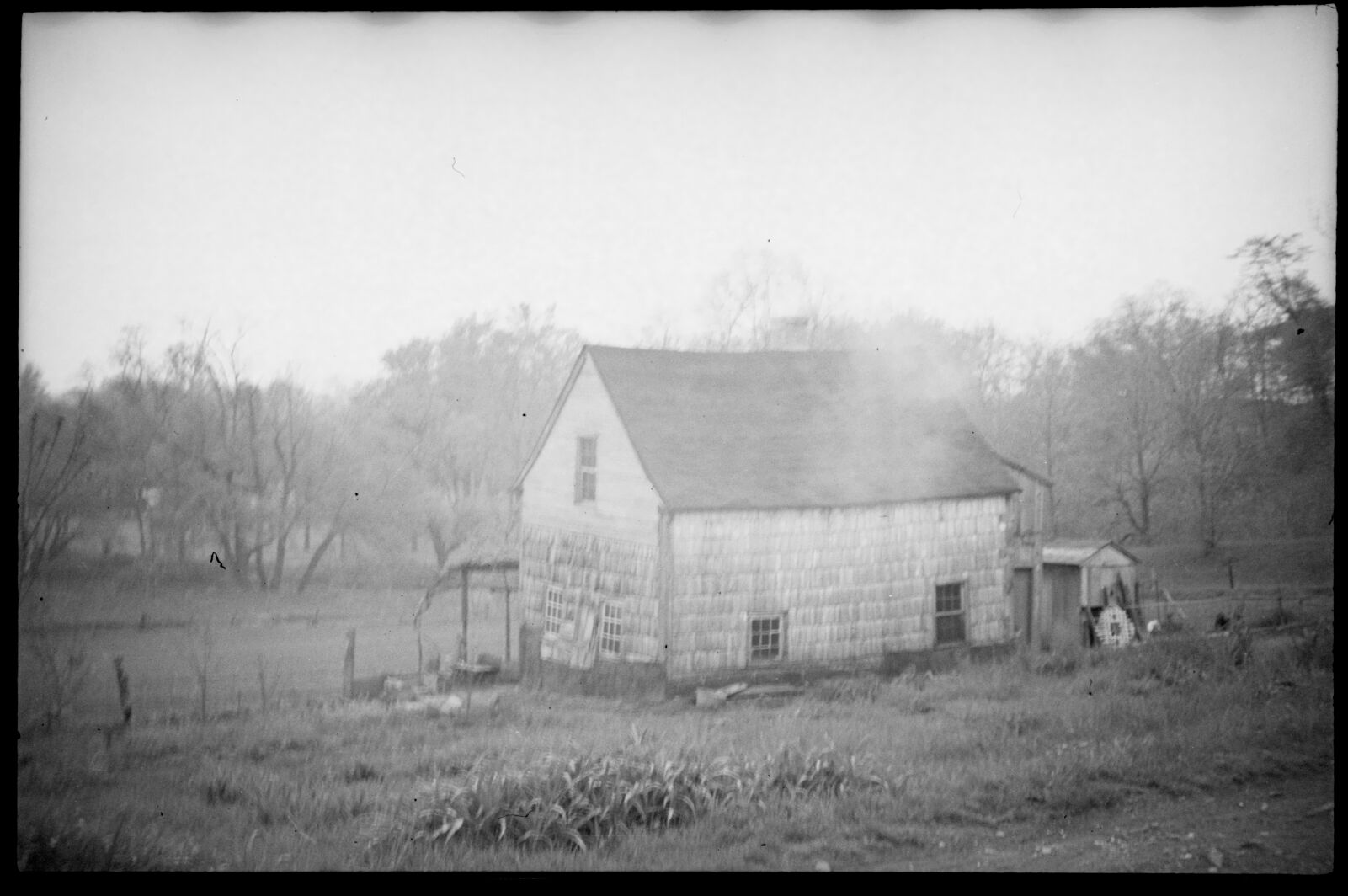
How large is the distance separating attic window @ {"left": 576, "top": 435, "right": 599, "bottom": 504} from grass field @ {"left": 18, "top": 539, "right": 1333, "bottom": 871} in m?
0.74

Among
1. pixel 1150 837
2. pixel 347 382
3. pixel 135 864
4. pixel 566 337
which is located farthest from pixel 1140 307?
pixel 135 864

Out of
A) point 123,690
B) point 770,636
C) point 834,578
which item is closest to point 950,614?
point 834,578

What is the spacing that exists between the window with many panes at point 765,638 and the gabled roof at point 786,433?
59 centimetres

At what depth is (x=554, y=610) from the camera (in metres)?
4.43

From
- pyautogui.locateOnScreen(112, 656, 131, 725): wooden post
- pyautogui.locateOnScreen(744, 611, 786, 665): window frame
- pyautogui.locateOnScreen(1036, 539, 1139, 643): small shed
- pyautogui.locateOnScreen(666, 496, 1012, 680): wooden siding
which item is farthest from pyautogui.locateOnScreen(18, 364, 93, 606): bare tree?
pyautogui.locateOnScreen(1036, 539, 1139, 643): small shed

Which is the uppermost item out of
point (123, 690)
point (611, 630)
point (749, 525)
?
point (749, 525)

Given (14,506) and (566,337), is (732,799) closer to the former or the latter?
(566,337)

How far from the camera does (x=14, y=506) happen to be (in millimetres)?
4285

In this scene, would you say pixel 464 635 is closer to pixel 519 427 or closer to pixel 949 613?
pixel 519 427

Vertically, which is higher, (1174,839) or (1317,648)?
(1317,648)

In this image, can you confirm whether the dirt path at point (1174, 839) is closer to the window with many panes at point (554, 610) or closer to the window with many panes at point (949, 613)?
the window with many panes at point (949, 613)

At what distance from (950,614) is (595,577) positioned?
1.91 m

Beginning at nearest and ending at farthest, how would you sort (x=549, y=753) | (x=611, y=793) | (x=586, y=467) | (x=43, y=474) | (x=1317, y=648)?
(x=611, y=793), (x=549, y=753), (x=43, y=474), (x=586, y=467), (x=1317, y=648)

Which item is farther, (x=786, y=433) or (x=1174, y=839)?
(x=786, y=433)
